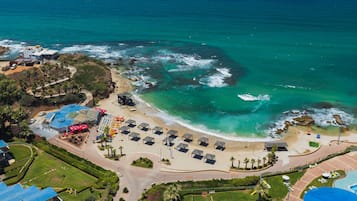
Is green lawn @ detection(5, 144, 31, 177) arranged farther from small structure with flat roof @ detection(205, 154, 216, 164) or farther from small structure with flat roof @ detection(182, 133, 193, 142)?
small structure with flat roof @ detection(205, 154, 216, 164)

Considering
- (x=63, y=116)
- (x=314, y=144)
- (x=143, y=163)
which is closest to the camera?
(x=143, y=163)

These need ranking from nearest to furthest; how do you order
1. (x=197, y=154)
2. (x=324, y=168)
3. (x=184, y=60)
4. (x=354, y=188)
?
(x=354, y=188) → (x=324, y=168) → (x=197, y=154) → (x=184, y=60)

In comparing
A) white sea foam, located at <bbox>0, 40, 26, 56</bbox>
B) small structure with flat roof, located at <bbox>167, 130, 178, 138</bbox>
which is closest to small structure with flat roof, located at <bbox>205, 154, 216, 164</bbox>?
small structure with flat roof, located at <bbox>167, 130, 178, 138</bbox>

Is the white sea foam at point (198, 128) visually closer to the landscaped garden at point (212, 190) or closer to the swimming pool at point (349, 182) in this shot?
the landscaped garden at point (212, 190)

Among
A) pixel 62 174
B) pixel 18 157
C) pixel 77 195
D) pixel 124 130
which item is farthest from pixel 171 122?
pixel 18 157

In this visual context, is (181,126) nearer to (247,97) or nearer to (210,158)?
(210,158)

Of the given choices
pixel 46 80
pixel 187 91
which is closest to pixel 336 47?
pixel 187 91

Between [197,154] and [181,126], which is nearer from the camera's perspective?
[197,154]
